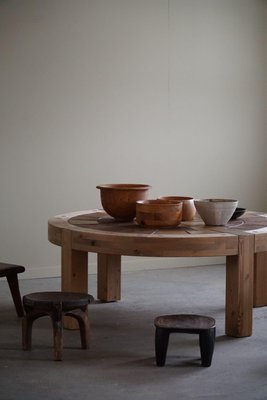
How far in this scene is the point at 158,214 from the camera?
4676 millimetres

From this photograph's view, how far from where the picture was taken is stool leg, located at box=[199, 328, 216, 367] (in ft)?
13.4

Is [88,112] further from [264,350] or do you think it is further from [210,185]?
[264,350]

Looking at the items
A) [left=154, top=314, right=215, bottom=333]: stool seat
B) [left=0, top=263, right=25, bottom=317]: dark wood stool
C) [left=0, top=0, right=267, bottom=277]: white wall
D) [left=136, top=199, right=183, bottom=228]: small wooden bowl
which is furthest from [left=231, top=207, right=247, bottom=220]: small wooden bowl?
[left=0, top=0, right=267, bottom=277]: white wall

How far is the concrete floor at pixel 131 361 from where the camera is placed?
12.2 feet

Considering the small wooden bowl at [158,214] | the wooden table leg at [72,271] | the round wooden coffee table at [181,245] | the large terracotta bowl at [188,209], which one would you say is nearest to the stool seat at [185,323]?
the round wooden coffee table at [181,245]

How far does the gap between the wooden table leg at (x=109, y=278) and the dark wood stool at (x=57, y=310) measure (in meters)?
1.10

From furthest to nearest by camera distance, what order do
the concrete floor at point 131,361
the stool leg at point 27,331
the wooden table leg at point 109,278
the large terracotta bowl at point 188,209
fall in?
1. the wooden table leg at point 109,278
2. the large terracotta bowl at point 188,209
3. the stool leg at point 27,331
4. the concrete floor at point 131,361

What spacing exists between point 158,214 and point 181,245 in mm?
352

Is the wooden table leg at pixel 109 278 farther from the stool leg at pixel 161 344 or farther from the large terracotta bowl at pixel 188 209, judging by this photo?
the stool leg at pixel 161 344

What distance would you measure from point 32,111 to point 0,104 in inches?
10.2

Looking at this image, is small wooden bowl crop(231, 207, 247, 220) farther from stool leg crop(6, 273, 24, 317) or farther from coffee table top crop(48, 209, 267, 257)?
stool leg crop(6, 273, 24, 317)

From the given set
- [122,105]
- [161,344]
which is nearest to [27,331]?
[161,344]

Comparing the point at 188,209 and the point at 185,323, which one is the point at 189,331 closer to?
the point at 185,323

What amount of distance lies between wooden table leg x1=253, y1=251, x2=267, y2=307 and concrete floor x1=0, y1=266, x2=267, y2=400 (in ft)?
0.26
